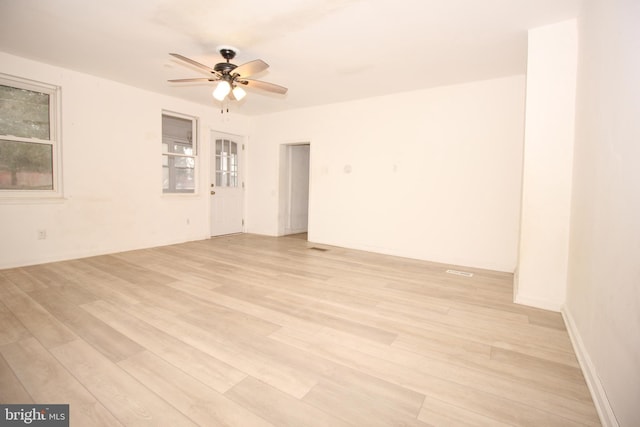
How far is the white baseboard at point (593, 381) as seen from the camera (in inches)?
52.7

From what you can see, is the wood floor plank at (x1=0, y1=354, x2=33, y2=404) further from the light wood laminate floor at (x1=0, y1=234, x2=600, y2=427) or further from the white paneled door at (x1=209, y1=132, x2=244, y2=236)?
the white paneled door at (x1=209, y1=132, x2=244, y2=236)

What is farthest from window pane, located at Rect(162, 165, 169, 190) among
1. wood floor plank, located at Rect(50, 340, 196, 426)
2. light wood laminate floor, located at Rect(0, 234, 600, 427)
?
wood floor plank, located at Rect(50, 340, 196, 426)

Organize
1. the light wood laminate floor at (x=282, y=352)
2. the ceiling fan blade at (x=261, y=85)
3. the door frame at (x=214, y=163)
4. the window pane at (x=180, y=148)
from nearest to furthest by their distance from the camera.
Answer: the light wood laminate floor at (x=282, y=352) < the ceiling fan blade at (x=261, y=85) < the window pane at (x=180, y=148) < the door frame at (x=214, y=163)

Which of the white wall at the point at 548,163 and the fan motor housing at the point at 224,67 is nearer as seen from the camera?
the white wall at the point at 548,163

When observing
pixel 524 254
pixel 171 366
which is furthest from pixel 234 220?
pixel 524 254

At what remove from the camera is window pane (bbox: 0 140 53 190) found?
3742mm

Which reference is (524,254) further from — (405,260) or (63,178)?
(63,178)

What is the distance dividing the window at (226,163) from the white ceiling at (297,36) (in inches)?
80.7

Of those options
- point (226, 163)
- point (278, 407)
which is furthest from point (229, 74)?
point (226, 163)

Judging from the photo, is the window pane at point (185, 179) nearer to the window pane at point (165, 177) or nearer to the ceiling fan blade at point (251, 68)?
the window pane at point (165, 177)

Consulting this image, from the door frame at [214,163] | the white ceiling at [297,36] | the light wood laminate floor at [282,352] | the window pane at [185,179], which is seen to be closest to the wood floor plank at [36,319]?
the light wood laminate floor at [282,352]

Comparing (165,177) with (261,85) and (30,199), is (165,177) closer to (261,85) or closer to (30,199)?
(30,199)

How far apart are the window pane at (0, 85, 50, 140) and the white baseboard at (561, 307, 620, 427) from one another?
617 cm

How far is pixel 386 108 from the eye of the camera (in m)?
4.95
